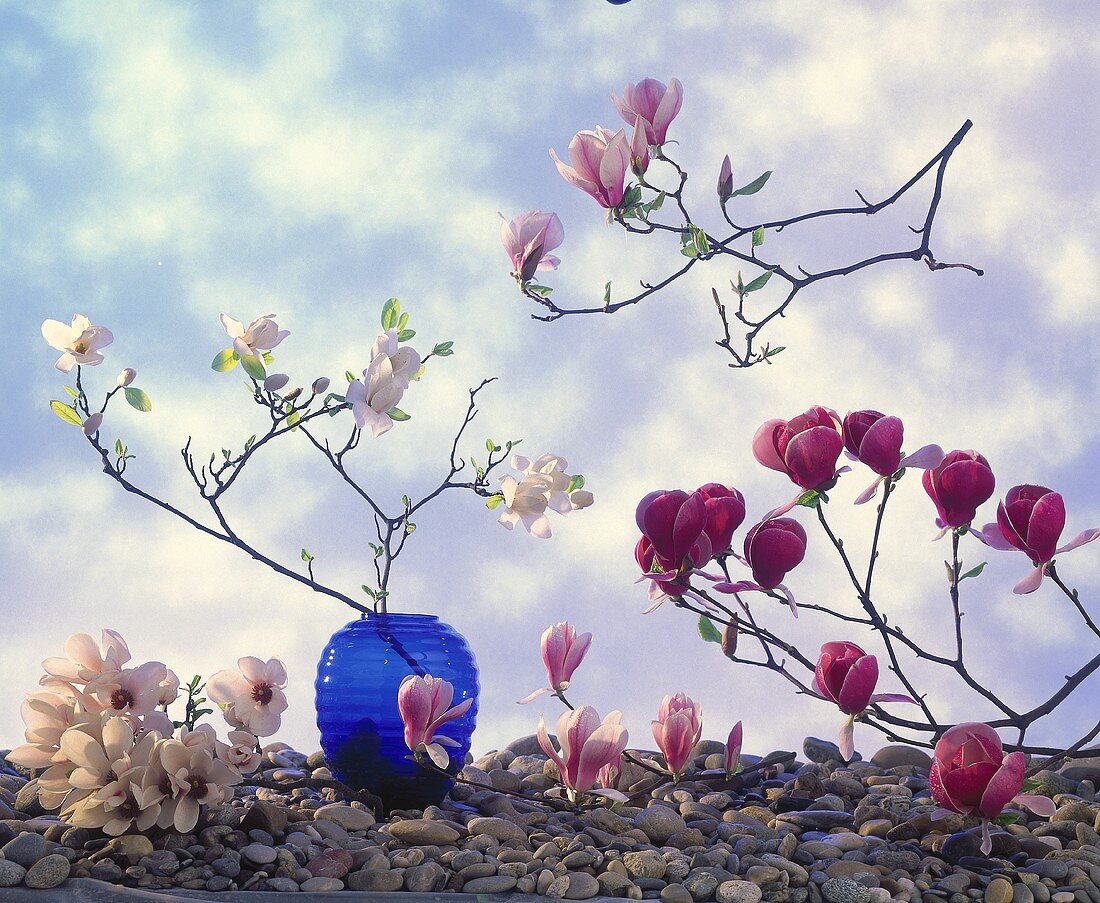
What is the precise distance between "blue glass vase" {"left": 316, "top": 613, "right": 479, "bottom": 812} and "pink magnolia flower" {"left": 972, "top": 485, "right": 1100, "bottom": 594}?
1225mm

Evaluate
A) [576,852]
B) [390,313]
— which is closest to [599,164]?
[390,313]

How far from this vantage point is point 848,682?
2.01m

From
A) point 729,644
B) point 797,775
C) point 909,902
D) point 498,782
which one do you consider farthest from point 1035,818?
point 498,782

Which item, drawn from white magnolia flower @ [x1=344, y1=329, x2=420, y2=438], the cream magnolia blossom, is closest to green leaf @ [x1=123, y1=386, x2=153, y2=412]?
white magnolia flower @ [x1=344, y1=329, x2=420, y2=438]

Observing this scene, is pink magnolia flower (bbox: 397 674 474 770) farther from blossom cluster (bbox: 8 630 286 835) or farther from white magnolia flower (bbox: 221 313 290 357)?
white magnolia flower (bbox: 221 313 290 357)

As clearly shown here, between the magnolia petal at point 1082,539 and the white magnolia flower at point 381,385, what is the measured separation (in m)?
1.37

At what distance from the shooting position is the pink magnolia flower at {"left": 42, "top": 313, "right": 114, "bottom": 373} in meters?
2.54

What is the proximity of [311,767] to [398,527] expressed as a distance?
0.89 metres

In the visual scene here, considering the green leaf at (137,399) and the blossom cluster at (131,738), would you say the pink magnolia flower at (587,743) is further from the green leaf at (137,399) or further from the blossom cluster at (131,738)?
the green leaf at (137,399)

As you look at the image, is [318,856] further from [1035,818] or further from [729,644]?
[1035,818]

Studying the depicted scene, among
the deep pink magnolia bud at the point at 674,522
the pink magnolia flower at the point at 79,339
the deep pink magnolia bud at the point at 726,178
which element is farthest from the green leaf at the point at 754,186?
the pink magnolia flower at the point at 79,339

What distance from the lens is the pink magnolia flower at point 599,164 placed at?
90.0 inches

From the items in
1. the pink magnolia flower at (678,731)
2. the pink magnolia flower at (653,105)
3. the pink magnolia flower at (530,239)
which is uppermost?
the pink magnolia flower at (653,105)

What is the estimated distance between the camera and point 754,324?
2.40 m
